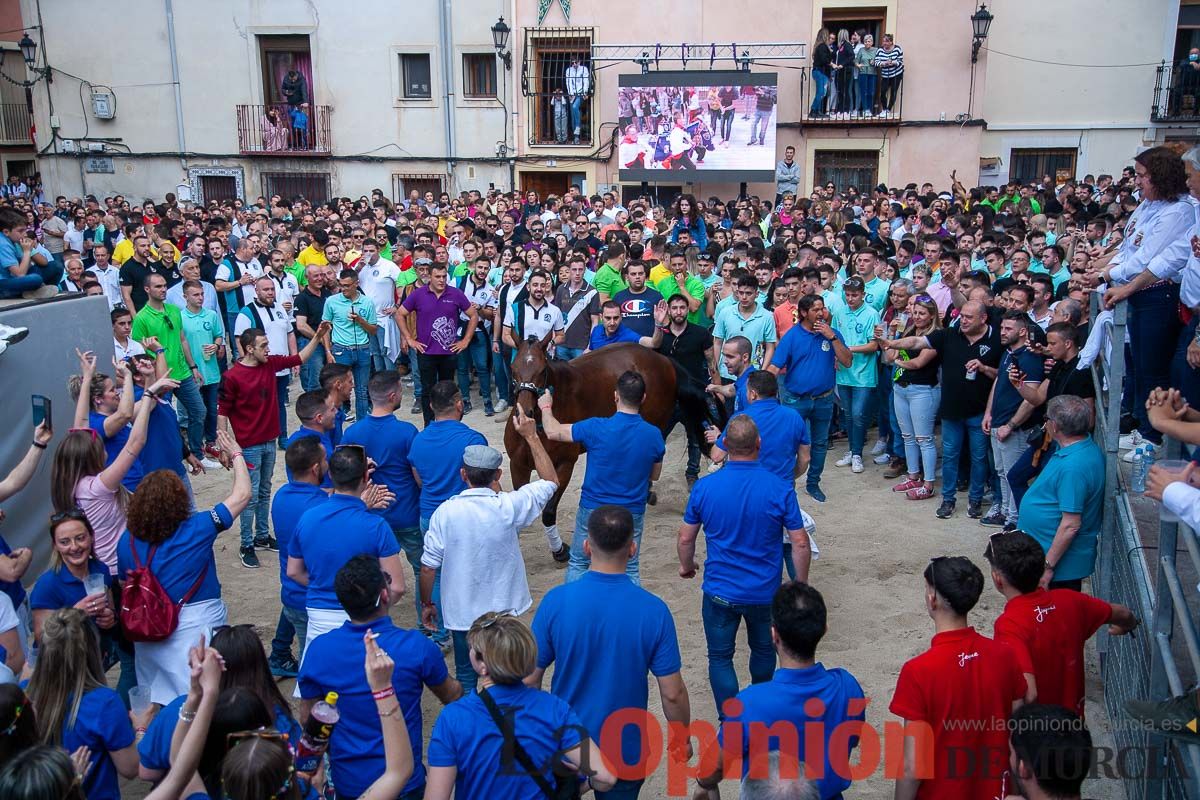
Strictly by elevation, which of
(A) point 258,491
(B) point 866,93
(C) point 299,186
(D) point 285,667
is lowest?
(D) point 285,667

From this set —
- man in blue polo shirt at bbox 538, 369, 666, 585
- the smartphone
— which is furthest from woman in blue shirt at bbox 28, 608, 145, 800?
man in blue polo shirt at bbox 538, 369, 666, 585

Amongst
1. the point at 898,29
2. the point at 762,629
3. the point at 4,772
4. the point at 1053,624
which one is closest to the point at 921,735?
the point at 1053,624

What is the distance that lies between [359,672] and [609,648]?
0.94 meters

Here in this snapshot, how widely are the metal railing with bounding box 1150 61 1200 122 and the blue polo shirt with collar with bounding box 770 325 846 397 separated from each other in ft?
55.2

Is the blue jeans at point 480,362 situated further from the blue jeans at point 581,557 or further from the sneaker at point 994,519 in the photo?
the sneaker at point 994,519

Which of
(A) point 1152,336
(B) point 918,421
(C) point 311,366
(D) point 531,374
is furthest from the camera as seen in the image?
(C) point 311,366

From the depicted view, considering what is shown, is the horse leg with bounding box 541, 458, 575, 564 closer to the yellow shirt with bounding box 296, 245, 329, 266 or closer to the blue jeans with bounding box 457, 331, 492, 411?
the blue jeans with bounding box 457, 331, 492, 411

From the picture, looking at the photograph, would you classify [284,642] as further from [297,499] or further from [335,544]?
[335,544]

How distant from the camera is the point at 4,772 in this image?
2779mm

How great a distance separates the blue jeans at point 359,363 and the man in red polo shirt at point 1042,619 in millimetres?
7355

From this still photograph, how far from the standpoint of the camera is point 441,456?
5664 mm

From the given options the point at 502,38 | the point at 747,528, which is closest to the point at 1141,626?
the point at 747,528

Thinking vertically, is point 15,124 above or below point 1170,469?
above

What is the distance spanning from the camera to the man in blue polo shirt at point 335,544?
4551 millimetres
